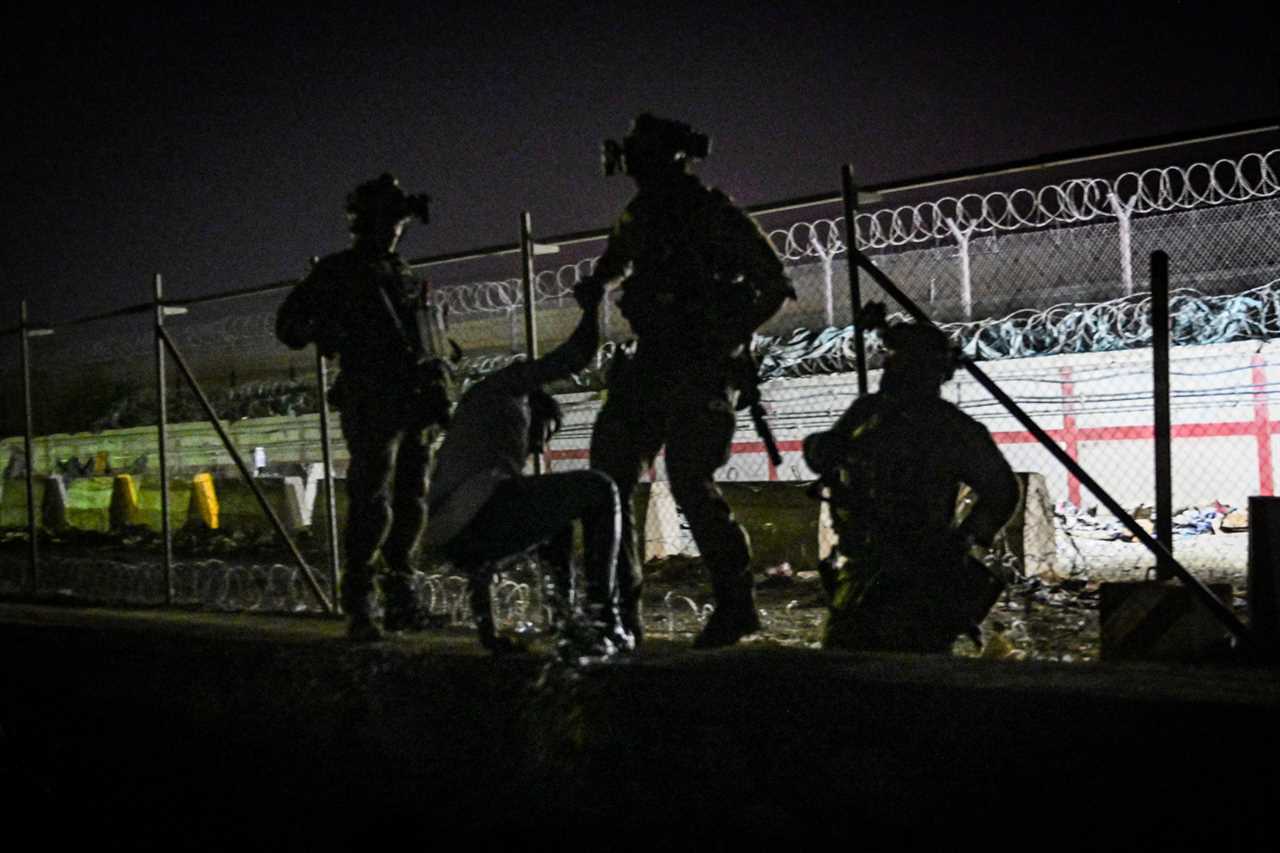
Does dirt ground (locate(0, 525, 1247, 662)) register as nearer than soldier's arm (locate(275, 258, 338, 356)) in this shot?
No

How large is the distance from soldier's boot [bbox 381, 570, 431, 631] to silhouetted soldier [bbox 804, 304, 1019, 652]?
2.05m

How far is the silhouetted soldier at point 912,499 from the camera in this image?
16.0 ft

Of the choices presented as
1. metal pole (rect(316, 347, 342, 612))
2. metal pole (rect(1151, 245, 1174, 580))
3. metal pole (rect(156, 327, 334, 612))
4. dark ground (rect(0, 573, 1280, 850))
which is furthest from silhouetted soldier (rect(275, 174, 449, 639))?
metal pole (rect(1151, 245, 1174, 580))

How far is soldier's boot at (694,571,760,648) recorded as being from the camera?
5172 millimetres

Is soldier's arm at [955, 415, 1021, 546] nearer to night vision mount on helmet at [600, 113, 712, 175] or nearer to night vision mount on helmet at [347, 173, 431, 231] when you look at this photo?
night vision mount on helmet at [600, 113, 712, 175]

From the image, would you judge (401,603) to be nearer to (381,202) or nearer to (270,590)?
(381,202)

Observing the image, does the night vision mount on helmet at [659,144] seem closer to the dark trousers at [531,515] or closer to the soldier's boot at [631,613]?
the dark trousers at [531,515]

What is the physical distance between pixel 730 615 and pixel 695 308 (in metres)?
1.25

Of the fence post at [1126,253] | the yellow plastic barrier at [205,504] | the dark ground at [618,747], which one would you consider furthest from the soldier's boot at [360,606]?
the yellow plastic barrier at [205,504]

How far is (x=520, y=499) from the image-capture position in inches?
192

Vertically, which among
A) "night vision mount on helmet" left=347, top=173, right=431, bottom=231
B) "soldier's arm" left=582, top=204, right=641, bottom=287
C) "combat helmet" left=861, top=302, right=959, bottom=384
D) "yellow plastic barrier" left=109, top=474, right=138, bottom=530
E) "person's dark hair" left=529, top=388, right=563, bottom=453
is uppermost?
"night vision mount on helmet" left=347, top=173, right=431, bottom=231

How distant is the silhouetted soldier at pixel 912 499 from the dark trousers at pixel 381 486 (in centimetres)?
193

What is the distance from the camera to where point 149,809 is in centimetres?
552

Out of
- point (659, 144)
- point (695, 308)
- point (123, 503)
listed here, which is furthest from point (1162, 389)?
point (123, 503)
